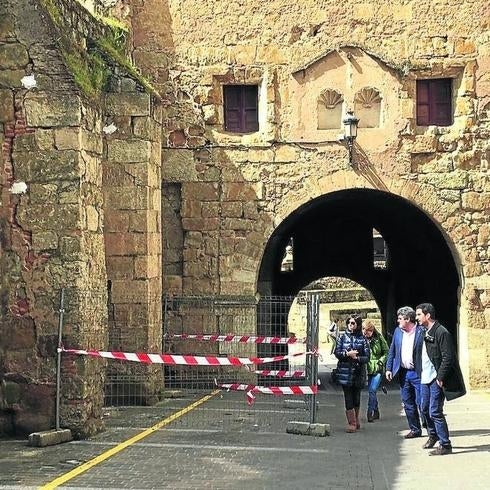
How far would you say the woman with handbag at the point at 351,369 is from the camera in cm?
1053

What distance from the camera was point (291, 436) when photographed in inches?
393

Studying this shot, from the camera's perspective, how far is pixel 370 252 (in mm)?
23781

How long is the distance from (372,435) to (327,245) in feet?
44.4

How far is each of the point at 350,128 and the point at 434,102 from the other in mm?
1519

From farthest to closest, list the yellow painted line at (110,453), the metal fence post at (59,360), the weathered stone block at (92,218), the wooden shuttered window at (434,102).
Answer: the wooden shuttered window at (434,102) < the weathered stone block at (92,218) < the metal fence post at (59,360) < the yellow painted line at (110,453)

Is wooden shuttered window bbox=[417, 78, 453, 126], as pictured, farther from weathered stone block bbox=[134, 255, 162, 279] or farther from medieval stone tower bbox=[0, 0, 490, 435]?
weathered stone block bbox=[134, 255, 162, 279]

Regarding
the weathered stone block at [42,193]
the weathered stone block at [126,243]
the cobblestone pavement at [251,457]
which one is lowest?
the cobblestone pavement at [251,457]

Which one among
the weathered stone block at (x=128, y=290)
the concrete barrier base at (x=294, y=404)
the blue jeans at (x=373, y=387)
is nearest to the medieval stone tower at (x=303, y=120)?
the weathered stone block at (x=128, y=290)

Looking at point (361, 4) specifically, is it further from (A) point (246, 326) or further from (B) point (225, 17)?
(A) point (246, 326)

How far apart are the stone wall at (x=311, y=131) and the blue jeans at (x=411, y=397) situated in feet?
15.9

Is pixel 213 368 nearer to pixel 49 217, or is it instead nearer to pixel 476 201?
pixel 476 201

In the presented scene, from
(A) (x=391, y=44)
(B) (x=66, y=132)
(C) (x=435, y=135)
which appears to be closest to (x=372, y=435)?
(B) (x=66, y=132)

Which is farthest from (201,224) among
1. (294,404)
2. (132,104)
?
(294,404)

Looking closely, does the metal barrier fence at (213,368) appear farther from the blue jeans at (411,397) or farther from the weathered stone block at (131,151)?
the weathered stone block at (131,151)
